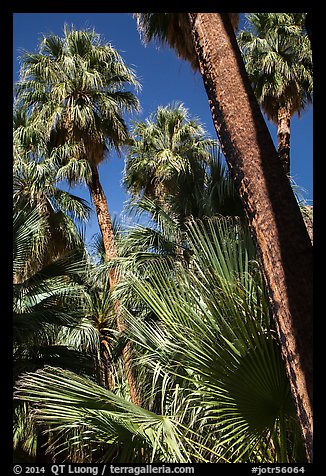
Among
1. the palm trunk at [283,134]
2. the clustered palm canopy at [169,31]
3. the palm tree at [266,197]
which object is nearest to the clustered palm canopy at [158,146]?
the palm trunk at [283,134]

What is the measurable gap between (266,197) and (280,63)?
9011mm

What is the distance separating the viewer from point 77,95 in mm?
10680

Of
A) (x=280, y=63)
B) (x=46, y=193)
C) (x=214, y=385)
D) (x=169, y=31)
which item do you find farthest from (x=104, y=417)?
(x=280, y=63)

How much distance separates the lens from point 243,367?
2.56 metres

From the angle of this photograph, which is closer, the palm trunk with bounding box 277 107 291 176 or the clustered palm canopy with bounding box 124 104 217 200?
the palm trunk with bounding box 277 107 291 176

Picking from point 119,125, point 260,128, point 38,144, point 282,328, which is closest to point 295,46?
point 119,125

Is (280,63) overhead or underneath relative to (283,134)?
overhead

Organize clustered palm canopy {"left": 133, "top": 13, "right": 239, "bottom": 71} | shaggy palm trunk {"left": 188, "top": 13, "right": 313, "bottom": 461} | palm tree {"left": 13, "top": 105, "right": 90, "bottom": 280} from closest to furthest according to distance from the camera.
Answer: shaggy palm trunk {"left": 188, "top": 13, "right": 313, "bottom": 461}
clustered palm canopy {"left": 133, "top": 13, "right": 239, "bottom": 71}
palm tree {"left": 13, "top": 105, "right": 90, "bottom": 280}

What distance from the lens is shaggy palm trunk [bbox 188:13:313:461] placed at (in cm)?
236

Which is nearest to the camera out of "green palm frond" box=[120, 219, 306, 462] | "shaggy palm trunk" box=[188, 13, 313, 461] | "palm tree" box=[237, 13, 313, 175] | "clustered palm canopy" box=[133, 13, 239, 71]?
"shaggy palm trunk" box=[188, 13, 313, 461]

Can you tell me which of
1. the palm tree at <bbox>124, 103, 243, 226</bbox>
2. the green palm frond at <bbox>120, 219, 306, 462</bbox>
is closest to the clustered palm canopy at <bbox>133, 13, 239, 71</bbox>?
the palm tree at <bbox>124, 103, 243, 226</bbox>

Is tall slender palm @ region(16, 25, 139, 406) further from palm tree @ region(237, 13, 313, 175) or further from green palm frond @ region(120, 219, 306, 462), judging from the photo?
green palm frond @ region(120, 219, 306, 462)

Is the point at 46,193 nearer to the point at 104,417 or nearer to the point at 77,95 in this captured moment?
the point at 77,95

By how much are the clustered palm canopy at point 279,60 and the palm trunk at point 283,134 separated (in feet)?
0.53
